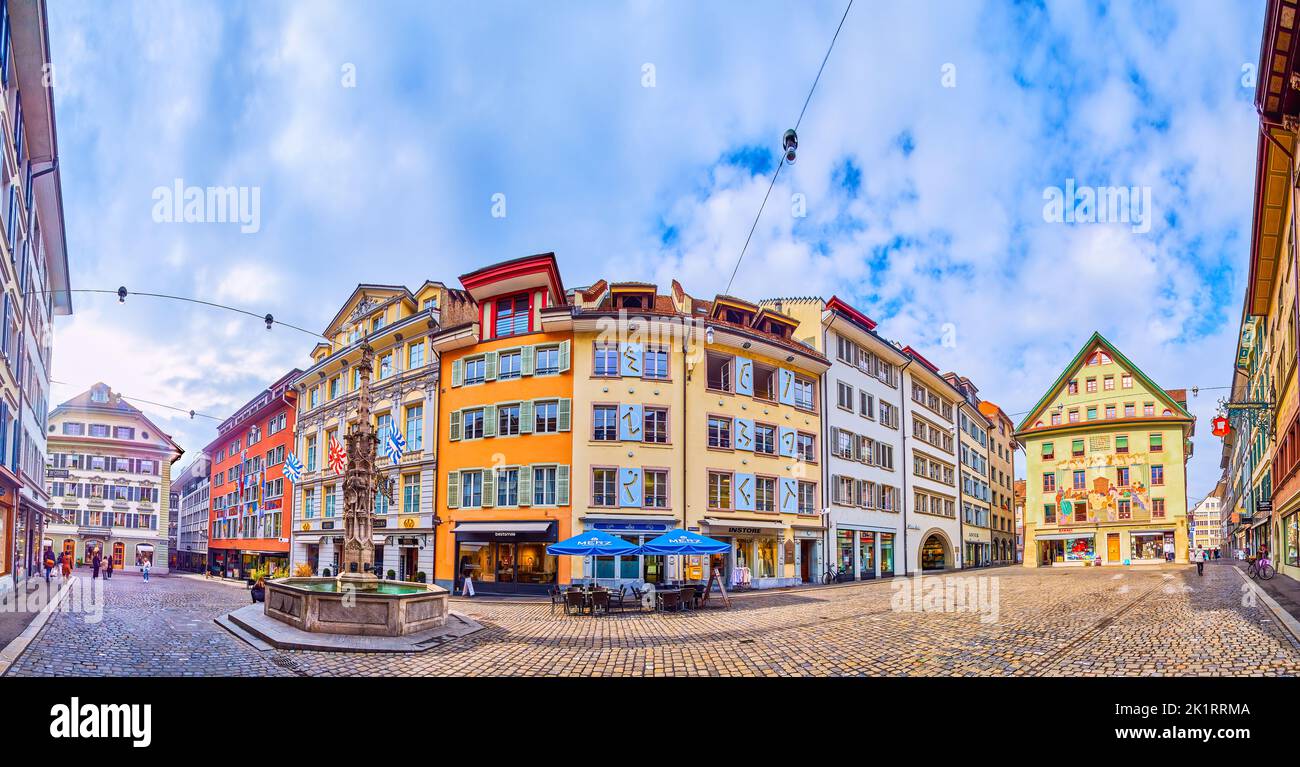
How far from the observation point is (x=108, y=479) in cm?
6322

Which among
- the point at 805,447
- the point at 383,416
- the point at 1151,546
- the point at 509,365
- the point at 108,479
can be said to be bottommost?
the point at 1151,546

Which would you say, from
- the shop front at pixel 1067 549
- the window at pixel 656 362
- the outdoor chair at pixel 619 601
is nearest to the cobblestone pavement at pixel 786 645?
the outdoor chair at pixel 619 601

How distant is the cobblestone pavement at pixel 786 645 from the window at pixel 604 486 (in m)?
9.65

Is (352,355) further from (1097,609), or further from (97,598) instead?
(1097,609)

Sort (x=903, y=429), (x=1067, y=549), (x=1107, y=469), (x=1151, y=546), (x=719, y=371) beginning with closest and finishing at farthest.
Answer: (x=719, y=371), (x=903, y=429), (x=1151, y=546), (x=1107, y=469), (x=1067, y=549)

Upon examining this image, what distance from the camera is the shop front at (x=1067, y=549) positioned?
6556 centimetres

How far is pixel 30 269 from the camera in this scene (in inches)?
1213

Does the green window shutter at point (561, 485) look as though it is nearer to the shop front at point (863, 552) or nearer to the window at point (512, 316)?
the window at point (512, 316)

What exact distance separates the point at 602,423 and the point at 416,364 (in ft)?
38.5

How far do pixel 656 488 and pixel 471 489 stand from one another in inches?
334

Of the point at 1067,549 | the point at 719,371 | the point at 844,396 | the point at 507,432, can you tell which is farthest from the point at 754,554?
the point at 1067,549

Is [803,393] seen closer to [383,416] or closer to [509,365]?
[509,365]

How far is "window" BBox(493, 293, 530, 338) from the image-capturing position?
3678 centimetres

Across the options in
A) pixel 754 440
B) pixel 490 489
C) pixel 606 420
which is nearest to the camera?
pixel 606 420
